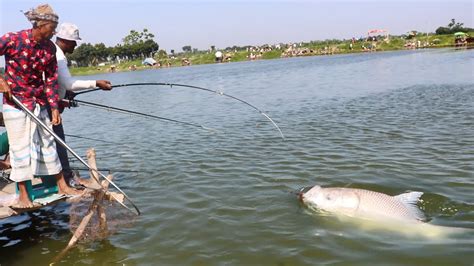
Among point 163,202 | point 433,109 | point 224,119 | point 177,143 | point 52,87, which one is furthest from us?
point 224,119

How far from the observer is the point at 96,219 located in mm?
7242

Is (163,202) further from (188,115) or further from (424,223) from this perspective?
(188,115)

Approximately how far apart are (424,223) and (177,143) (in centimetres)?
832

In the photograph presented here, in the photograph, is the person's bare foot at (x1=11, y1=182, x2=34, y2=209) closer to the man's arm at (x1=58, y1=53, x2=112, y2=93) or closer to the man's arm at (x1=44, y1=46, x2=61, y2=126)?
the man's arm at (x1=44, y1=46, x2=61, y2=126)

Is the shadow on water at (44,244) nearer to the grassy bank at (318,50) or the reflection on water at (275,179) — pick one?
the reflection on water at (275,179)

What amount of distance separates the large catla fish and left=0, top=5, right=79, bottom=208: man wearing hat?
14.1 feet

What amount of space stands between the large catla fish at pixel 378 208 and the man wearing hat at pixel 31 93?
169 inches

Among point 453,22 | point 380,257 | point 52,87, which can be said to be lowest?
point 380,257

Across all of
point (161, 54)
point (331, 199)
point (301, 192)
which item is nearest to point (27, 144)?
point (301, 192)

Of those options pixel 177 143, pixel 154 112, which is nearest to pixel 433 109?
pixel 177 143

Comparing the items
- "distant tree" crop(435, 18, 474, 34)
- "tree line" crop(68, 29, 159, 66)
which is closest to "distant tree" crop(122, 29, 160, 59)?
"tree line" crop(68, 29, 159, 66)

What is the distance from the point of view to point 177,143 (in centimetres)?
1299

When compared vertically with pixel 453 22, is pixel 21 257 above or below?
below

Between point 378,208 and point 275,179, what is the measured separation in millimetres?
2762
